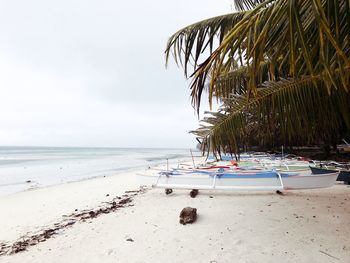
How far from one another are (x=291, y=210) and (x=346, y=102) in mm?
2429

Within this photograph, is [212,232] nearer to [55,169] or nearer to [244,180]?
[244,180]

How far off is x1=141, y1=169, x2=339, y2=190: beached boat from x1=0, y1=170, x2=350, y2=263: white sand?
25 centimetres

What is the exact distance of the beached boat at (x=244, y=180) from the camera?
5059mm

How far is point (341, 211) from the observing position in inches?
163

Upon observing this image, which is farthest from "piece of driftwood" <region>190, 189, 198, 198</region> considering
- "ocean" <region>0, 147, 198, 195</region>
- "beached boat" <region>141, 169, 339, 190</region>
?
"ocean" <region>0, 147, 198, 195</region>

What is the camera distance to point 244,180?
5.41 metres

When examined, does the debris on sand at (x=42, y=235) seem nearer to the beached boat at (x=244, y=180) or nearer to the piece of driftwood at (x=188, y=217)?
the piece of driftwood at (x=188, y=217)

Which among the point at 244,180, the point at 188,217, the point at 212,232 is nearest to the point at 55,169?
the point at 244,180

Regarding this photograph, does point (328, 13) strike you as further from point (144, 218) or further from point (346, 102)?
point (144, 218)

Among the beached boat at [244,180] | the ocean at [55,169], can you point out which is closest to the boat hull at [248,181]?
the beached boat at [244,180]

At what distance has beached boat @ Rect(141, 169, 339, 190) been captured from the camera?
506cm

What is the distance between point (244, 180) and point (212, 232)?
7.02 feet

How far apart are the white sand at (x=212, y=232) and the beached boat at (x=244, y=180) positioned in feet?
0.82

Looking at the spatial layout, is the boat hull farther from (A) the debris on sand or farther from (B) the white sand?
(A) the debris on sand
